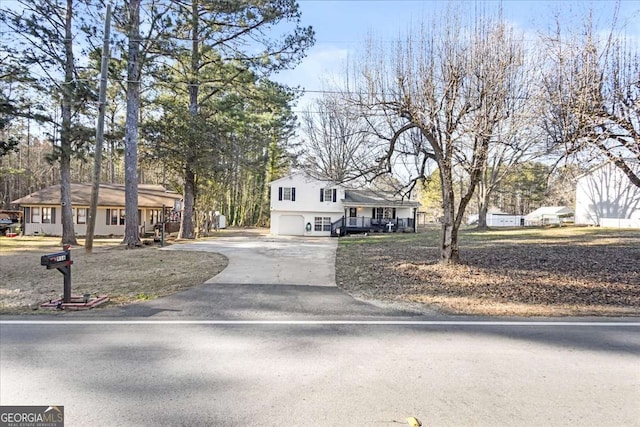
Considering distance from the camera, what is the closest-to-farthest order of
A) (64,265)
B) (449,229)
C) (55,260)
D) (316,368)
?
(316,368)
(55,260)
(64,265)
(449,229)

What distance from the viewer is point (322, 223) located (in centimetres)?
3092

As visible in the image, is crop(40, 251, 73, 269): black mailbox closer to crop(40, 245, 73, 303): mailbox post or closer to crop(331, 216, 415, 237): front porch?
crop(40, 245, 73, 303): mailbox post

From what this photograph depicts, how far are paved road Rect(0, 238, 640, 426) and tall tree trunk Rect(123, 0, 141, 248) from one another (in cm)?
1135

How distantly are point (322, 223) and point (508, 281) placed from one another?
22.3 metres

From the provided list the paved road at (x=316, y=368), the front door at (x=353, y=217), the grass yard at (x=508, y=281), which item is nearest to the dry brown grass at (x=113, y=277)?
the paved road at (x=316, y=368)

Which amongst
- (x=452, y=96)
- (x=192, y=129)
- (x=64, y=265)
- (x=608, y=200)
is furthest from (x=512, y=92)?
(x=608, y=200)

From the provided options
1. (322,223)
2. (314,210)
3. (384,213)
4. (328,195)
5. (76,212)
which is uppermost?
(328,195)

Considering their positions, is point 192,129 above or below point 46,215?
above

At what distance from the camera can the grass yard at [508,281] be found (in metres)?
7.15

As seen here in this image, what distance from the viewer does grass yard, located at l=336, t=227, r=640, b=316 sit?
715cm

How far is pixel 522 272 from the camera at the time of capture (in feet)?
32.8

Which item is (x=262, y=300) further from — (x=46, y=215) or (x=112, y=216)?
(x=46, y=215)

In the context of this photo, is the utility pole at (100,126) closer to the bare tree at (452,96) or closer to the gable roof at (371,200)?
the bare tree at (452,96)

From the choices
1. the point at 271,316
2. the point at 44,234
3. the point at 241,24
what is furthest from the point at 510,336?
the point at 44,234
